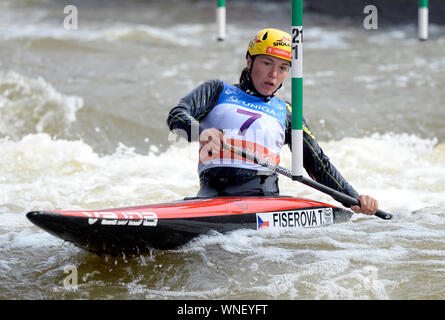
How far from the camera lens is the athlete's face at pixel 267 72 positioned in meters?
4.10

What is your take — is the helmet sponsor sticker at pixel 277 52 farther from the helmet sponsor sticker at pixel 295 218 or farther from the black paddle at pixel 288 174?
the helmet sponsor sticker at pixel 295 218

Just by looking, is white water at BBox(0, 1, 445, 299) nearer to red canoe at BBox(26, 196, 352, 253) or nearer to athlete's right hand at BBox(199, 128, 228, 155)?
red canoe at BBox(26, 196, 352, 253)

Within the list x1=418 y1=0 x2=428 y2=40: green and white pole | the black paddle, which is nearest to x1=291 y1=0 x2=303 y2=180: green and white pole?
the black paddle

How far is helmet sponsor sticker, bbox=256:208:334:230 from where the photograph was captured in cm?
404

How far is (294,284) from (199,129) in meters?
0.95

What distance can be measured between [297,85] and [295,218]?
0.91 meters

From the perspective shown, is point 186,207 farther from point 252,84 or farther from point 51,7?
point 51,7

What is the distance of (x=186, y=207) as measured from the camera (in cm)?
379

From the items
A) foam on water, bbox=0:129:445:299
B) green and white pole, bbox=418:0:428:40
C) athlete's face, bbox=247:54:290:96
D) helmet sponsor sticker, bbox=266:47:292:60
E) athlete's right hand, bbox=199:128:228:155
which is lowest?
foam on water, bbox=0:129:445:299

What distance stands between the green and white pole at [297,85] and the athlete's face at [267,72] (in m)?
0.40

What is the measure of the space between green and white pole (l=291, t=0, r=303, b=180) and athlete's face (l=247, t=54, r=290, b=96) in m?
0.40
